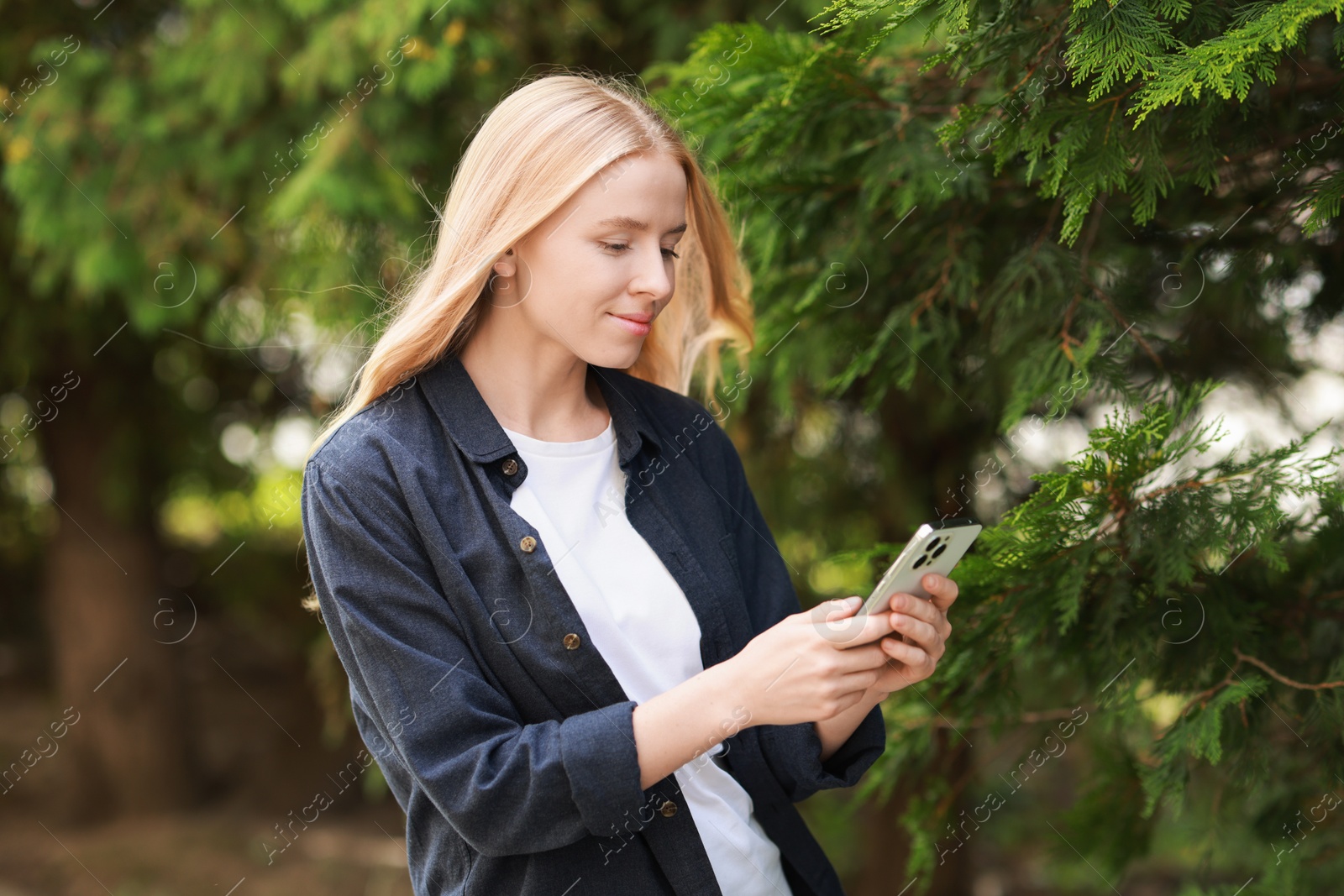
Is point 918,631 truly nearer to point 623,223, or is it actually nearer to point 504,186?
point 623,223

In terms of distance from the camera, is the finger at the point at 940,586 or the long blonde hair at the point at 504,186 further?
the long blonde hair at the point at 504,186

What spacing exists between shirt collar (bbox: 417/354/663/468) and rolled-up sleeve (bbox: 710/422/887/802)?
194mm

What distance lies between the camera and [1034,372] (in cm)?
199

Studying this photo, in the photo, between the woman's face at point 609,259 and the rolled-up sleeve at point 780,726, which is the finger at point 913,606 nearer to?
the rolled-up sleeve at point 780,726

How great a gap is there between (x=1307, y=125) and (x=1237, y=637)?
96cm

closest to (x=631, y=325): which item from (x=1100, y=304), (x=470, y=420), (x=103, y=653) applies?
(x=470, y=420)

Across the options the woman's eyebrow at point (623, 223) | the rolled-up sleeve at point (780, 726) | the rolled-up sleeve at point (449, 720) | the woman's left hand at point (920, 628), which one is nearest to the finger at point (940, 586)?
the woman's left hand at point (920, 628)

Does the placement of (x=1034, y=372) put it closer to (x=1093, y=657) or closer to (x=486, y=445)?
(x=1093, y=657)

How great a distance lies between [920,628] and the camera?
1.37 meters

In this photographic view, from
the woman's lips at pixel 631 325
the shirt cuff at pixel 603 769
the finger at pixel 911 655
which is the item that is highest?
the woman's lips at pixel 631 325

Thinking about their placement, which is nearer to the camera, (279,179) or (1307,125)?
(1307,125)

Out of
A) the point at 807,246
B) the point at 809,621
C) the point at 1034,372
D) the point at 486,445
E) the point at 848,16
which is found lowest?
the point at 1034,372

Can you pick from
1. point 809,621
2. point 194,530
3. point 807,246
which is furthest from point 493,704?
point 194,530

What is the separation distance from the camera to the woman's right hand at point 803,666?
129cm
